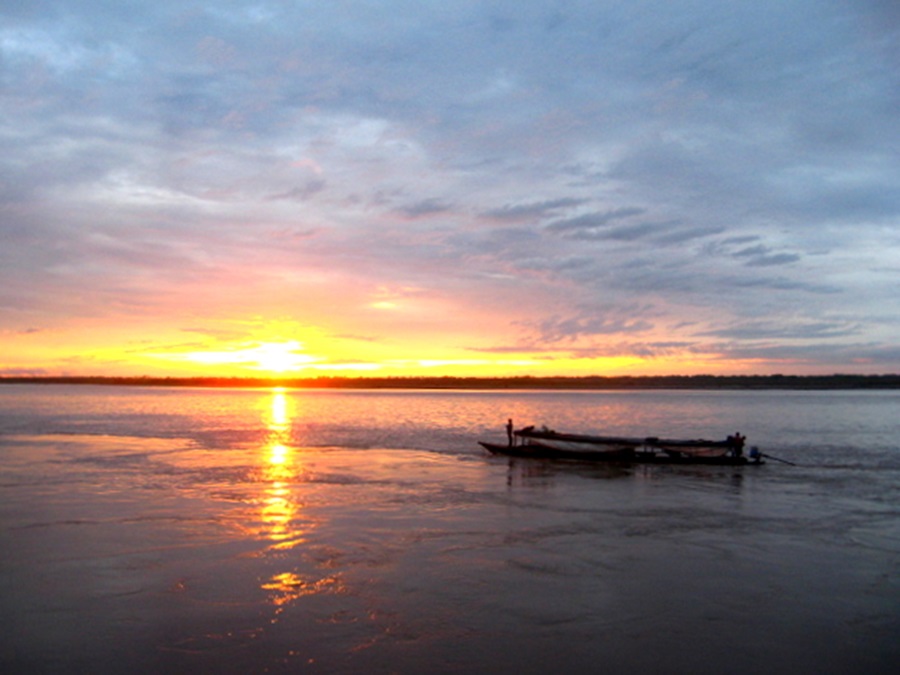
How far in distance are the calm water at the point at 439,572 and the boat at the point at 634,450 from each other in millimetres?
4453

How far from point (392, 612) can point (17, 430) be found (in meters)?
41.6

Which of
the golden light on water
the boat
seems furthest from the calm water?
the boat

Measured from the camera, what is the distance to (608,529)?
637 inches

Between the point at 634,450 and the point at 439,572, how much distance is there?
69.2ft

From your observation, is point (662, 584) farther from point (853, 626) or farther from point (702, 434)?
point (702, 434)

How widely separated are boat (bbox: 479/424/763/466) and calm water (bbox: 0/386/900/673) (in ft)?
14.6

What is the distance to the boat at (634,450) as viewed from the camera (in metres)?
30.6

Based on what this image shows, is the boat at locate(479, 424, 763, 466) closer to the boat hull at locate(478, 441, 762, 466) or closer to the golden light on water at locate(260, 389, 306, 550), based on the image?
the boat hull at locate(478, 441, 762, 466)

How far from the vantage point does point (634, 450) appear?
31562 millimetres

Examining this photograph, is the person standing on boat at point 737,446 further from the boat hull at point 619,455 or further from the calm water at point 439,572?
the calm water at point 439,572

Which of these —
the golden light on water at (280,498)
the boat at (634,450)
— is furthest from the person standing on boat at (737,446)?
the golden light on water at (280,498)

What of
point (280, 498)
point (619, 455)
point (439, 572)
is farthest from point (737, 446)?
point (439, 572)

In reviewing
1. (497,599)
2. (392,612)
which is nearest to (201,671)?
(392,612)

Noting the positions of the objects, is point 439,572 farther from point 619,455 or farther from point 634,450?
point 634,450
